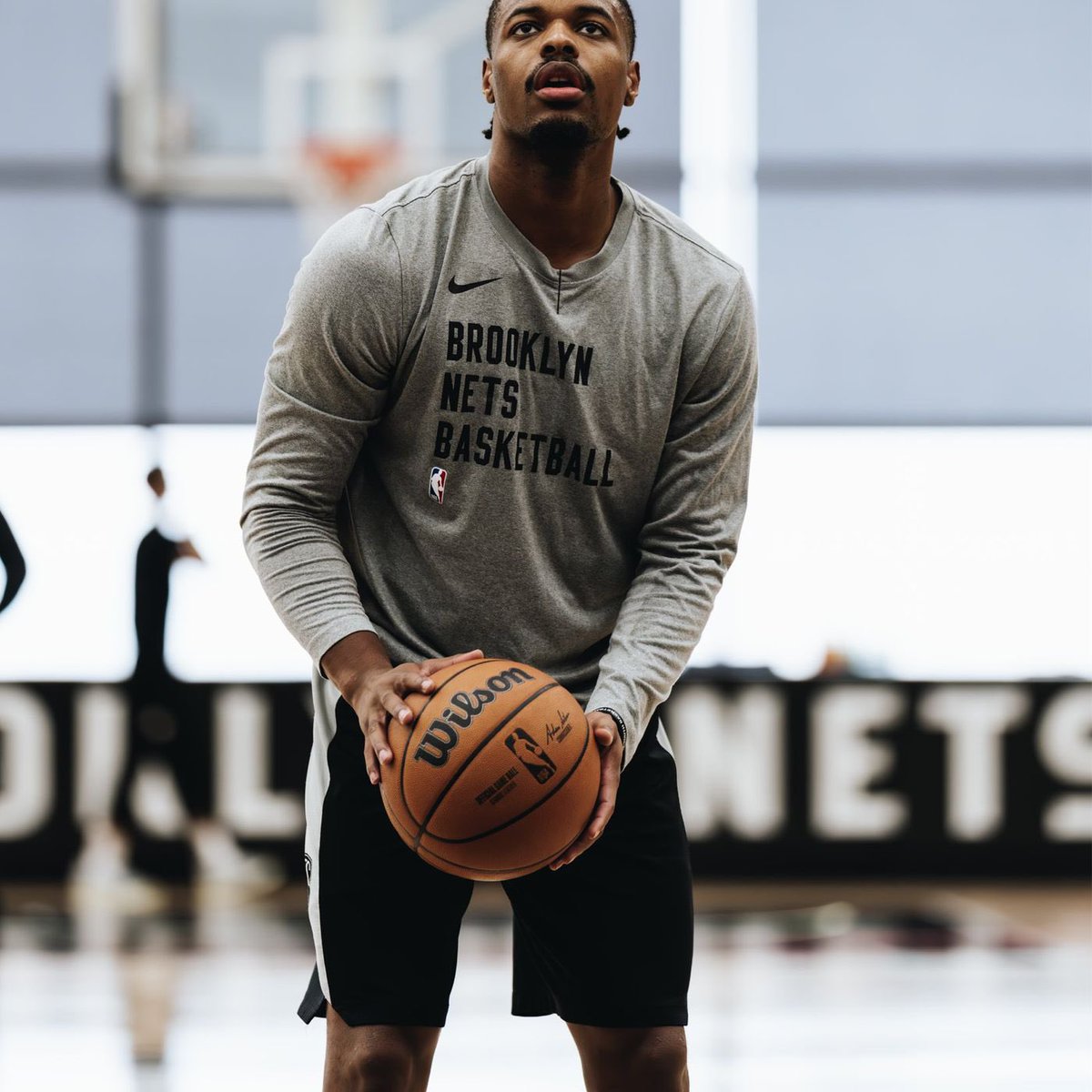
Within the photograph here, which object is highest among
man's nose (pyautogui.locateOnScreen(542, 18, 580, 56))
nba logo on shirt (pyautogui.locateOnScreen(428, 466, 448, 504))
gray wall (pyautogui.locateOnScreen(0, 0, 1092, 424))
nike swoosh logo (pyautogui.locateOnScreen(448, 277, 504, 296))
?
gray wall (pyautogui.locateOnScreen(0, 0, 1092, 424))

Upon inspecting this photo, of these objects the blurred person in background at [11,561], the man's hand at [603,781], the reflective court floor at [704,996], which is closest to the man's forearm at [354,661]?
the man's hand at [603,781]

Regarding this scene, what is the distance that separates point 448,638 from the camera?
66.3 inches

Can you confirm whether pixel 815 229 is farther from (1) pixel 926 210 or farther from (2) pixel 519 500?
(2) pixel 519 500

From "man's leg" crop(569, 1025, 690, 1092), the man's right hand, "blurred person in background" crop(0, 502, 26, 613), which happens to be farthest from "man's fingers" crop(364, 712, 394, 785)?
"blurred person in background" crop(0, 502, 26, 613)

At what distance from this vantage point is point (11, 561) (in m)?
2.62

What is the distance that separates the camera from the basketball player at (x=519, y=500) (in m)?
1.59

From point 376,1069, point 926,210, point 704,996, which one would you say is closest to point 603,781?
point 376,1069

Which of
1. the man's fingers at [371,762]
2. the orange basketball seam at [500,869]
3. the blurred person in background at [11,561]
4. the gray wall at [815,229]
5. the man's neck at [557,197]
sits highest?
the gray wall at [815,229]

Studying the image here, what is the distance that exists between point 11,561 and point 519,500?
1351 millimetres

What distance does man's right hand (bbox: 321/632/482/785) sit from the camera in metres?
1.51

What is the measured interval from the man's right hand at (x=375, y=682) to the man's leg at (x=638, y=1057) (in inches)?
16.8

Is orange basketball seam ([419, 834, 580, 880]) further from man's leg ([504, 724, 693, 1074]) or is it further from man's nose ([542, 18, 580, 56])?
man's nose ([542, 18, 580, 56])

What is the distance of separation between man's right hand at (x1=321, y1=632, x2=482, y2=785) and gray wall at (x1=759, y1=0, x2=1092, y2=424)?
13.8 feet

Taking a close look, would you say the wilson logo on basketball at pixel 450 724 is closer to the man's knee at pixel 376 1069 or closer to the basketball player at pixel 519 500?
the basketball player at pixel 519 500
